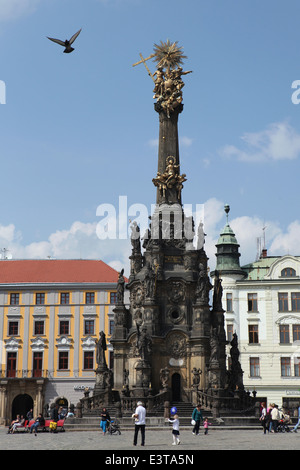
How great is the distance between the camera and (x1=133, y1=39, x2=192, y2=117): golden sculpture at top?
158 feet

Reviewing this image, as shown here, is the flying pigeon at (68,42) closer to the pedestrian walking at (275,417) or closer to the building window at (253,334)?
the pedestrian walking at (275,417)

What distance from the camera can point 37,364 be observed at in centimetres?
6147

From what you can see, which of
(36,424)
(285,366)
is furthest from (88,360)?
(36,424)

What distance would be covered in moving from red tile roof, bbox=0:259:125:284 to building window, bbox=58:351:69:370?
7149mm

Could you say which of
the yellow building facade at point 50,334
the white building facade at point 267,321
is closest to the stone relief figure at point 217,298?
the white building facade at point 267,321

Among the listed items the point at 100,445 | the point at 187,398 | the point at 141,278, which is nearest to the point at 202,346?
the point at 187,398

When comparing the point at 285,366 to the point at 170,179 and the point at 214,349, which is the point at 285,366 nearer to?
the point at 214,349

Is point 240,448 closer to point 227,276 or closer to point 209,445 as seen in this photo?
point 209,445

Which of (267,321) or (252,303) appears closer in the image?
(267,321)

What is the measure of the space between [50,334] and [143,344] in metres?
23.9

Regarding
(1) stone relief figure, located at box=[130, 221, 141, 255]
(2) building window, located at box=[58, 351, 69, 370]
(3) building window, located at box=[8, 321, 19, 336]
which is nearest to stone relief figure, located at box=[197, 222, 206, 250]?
(1) stone relief figure, located at box=[130, 221, 141, 255]

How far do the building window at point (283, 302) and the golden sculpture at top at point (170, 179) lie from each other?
776 inches

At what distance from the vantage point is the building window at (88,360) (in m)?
61.2
